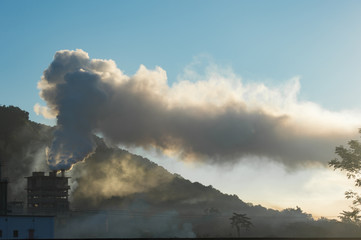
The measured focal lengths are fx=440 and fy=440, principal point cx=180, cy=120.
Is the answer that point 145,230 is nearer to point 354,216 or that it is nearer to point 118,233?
point 118,233

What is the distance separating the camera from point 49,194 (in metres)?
129

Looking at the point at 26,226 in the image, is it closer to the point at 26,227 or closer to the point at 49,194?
the point at 26,227

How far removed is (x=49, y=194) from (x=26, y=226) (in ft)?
206

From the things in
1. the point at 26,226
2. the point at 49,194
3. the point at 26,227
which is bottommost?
the point at 26,227

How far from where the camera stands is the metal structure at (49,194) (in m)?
128

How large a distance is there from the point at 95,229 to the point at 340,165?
10714cm

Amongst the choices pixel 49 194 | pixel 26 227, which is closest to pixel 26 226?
pixel 26 227

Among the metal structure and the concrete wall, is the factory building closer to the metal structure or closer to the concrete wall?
the concrete wall

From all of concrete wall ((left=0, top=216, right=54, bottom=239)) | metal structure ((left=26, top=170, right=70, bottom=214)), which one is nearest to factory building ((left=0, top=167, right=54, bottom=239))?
concrete wall ((left=0, top=216, right=54, bottom=239))

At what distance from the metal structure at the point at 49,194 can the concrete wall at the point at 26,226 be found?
59230 mm

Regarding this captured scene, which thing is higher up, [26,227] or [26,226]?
[26,226]

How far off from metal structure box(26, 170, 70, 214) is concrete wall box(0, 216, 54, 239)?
194ft

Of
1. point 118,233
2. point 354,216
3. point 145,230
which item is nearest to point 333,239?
point 354,216

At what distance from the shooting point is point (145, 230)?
641ft
